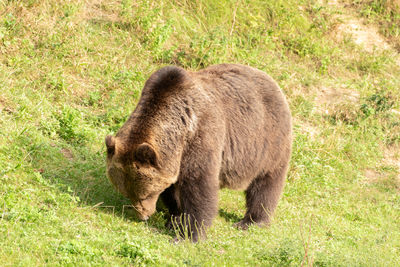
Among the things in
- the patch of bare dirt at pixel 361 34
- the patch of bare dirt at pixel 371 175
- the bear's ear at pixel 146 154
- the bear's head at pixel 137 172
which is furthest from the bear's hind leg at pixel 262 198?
the patch of bare dirt at pixel 361 34

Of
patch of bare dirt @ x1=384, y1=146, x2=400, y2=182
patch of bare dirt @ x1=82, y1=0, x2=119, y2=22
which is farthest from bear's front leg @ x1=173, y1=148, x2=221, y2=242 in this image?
patch of bare dirt @ x1=384, y1=146, x2=400, y2=182

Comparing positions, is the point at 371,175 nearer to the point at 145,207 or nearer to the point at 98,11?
the point at 145,207

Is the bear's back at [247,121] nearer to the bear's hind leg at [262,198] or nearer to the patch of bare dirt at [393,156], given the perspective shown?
the bear's hind leg at [262,198]

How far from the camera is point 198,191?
22.7ft

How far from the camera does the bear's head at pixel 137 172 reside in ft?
21.2

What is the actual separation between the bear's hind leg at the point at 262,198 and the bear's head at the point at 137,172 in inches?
77.5

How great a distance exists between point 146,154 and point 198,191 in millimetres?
961

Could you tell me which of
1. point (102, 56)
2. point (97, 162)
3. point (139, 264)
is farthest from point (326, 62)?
point (139, 264)

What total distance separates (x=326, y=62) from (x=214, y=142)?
26.6 feet

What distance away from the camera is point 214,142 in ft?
23.0

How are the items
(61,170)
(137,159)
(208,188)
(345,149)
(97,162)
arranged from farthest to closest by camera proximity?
(345,149), (97,162), (61,170), (208,188), (137,159)

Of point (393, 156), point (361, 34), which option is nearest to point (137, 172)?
point (393, 156)

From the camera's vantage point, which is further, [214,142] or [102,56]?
[102,56]

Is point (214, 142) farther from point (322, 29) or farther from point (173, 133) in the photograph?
point (322, 29)
